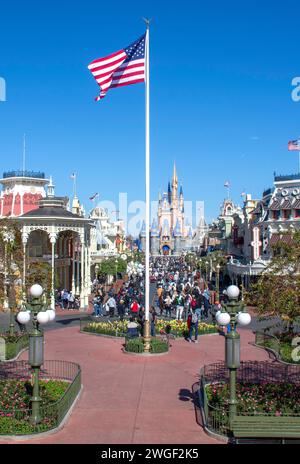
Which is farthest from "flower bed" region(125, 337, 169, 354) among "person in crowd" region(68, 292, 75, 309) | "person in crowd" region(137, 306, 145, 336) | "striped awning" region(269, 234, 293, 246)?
"person in crowd" region(68, 292, 75, 309)

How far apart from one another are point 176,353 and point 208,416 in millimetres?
8981

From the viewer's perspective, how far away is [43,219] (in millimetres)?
33500

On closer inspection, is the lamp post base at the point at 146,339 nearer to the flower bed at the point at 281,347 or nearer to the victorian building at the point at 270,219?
the flower bed at the point at 281,347

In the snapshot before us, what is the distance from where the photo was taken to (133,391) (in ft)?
49.1

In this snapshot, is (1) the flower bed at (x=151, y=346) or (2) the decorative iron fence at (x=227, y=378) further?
(1) the flower bed at (x=151, y=346)

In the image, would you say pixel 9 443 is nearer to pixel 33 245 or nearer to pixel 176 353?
pixel 176 353

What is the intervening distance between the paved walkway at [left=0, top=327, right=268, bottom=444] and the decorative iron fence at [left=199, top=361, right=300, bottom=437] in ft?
1.10

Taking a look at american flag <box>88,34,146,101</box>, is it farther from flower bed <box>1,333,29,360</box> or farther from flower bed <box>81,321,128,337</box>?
flower bed <box>81,321,128,337</box>

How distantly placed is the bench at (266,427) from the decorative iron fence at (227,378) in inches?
39.2

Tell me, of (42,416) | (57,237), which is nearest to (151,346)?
(42,416)

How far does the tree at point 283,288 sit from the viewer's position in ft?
41.0

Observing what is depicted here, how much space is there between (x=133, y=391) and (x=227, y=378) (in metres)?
2.82

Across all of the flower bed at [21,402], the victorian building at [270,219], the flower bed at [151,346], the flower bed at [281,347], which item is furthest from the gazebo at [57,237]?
the flower bed at [21,402]

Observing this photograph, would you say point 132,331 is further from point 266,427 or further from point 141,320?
point 266,427
